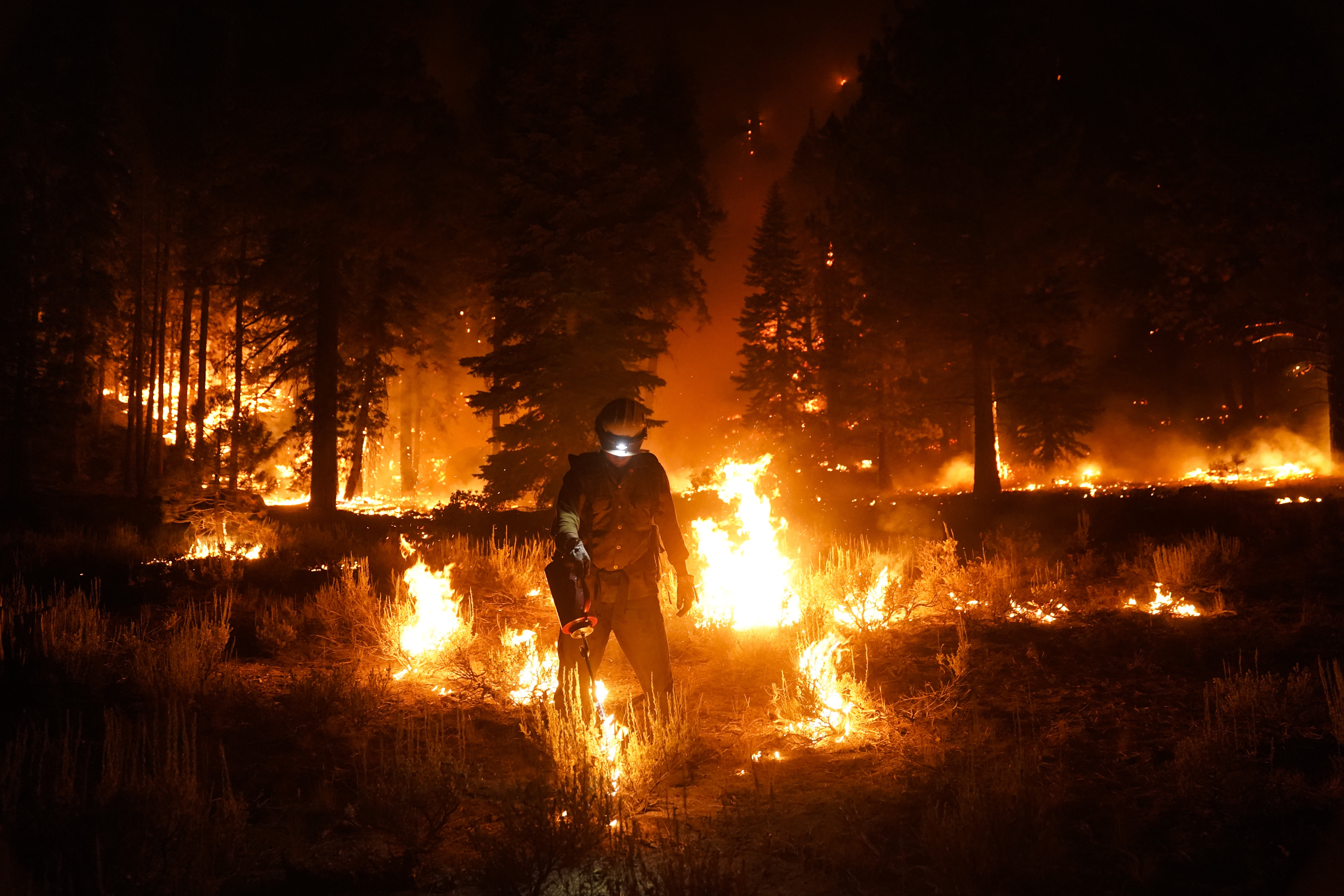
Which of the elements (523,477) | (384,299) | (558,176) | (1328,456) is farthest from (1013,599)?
(1328,456)

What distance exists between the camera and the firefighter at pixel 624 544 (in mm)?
5207

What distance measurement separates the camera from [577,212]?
17672 millimetres

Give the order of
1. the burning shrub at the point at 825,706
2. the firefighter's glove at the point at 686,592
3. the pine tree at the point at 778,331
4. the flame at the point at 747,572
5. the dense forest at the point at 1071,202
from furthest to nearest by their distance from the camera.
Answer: the pine tree at the point at 778,331 < the dense forest at the point at 1071,202 < the flame at the point at 747,572 < the burning shrub at the point at 825,706 < the firefighter's glove at the point at 686,592

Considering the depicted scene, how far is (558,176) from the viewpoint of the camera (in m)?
18.0

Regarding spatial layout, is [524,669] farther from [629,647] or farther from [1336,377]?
[1336,377]

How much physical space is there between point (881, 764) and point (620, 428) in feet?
8.96

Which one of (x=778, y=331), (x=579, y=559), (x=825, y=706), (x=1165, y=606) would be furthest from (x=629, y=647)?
(x=778, y=331)

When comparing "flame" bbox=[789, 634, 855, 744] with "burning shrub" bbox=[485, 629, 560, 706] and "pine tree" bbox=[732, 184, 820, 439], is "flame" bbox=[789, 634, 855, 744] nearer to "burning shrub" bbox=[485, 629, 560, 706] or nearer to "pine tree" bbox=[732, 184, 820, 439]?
"burning shrub" bbox=[485, 629, 560, 706]

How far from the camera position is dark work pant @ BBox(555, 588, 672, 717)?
516 centimetres

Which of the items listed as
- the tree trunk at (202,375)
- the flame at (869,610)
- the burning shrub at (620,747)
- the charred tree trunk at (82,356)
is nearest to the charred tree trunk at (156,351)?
the tree trunk at (202,375)

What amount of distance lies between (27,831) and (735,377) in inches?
1083

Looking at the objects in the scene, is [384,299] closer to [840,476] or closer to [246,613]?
[246,613]

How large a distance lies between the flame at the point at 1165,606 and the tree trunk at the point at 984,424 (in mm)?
10478

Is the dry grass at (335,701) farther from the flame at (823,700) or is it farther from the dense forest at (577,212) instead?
the dense forest at (577,212)
